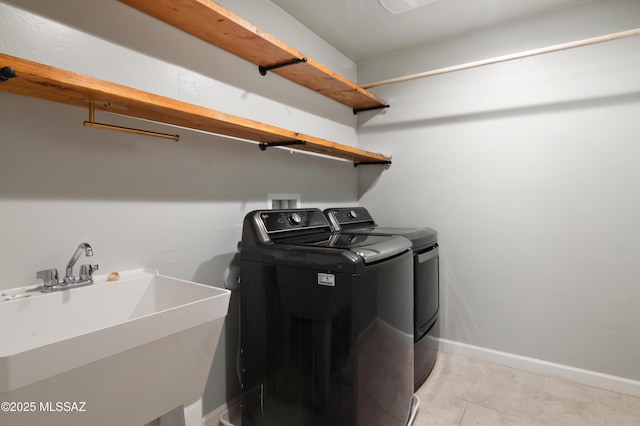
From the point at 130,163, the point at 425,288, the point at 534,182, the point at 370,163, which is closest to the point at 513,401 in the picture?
the point at 425,288

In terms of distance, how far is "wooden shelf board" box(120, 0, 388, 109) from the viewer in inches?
54.7

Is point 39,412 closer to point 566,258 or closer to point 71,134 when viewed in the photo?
point 71,134

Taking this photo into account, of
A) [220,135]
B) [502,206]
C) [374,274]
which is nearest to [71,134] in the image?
[220,135]

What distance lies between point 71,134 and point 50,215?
1.01ft

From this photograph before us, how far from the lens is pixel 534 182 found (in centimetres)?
232

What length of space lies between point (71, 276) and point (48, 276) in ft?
0.22

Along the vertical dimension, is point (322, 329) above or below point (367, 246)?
below

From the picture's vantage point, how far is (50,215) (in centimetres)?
119

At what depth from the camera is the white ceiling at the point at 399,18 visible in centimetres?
216

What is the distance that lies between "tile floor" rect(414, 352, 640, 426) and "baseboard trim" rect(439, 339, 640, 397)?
4 cm

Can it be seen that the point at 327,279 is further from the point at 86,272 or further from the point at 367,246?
the point at 86,272

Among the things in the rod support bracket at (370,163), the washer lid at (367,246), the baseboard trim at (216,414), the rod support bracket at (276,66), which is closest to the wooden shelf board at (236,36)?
the rod support bracket at (276,66)

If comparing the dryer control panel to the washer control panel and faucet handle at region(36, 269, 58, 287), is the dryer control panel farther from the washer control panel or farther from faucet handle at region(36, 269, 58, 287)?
faucet handle at region(36, 269, 58, 287)

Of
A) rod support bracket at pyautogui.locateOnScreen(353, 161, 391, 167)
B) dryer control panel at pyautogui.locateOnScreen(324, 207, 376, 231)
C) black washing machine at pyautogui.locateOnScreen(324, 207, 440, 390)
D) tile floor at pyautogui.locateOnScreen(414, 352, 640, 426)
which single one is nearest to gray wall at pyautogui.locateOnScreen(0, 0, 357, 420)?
dryer control panel at pyautogui.locateOnScreen(324, 207, 376, 231)
